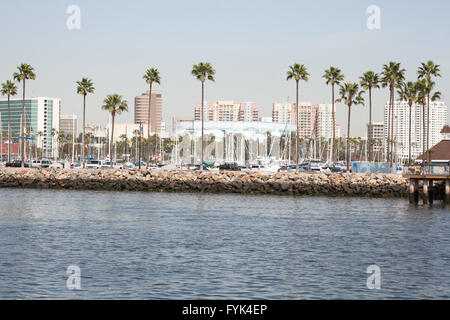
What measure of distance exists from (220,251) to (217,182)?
5251 cm

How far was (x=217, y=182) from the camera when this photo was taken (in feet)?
287

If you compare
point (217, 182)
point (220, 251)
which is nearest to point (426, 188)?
point (217, 182)

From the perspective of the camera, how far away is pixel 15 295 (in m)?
24.0

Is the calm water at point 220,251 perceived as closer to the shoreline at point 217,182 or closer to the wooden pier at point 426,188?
the wooden pier at point 426,188

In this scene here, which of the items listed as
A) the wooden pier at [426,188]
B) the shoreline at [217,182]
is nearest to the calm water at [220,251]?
the wooden pier at [426,188]

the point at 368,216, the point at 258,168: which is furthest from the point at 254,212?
the point at 258,168

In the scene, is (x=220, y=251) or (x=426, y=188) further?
(x=426, y=188)

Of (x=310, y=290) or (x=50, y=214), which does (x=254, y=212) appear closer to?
(x=50, y=214)

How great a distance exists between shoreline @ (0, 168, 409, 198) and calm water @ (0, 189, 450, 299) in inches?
779

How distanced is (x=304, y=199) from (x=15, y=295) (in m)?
54.3

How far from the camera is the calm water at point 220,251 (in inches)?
1016

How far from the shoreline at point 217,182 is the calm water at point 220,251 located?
779 inches

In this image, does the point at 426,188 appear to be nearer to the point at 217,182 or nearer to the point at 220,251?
the point at 217,182
